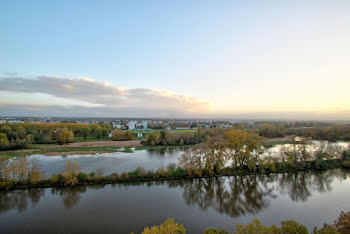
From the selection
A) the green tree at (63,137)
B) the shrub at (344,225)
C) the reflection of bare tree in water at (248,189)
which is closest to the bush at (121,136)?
the green tree at (63,137)

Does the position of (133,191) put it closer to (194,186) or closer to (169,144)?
(194,186)

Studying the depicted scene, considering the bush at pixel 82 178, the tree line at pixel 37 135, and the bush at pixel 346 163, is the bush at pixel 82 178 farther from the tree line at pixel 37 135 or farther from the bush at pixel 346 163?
the bush at pixel 346 163

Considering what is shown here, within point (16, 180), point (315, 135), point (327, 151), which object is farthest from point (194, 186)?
point (315, 135)

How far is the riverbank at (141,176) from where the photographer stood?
1118cm

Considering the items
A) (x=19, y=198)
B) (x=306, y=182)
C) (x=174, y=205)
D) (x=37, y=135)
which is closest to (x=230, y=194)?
(x=174, y=205)

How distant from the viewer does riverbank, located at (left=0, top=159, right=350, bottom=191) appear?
1118 centimetres

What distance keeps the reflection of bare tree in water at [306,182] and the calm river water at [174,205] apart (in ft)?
0.22

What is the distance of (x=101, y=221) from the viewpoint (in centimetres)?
804

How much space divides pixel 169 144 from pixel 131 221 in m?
20.2

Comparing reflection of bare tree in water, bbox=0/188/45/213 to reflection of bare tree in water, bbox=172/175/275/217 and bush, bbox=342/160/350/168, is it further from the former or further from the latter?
bush, bbox=342/160/350/168

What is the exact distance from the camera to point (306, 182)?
12.9 meters

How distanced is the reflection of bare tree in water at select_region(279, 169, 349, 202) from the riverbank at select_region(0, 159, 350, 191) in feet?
2.24

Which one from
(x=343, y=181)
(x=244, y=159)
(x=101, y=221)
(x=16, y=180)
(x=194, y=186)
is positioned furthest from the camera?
(x=244, y=159)

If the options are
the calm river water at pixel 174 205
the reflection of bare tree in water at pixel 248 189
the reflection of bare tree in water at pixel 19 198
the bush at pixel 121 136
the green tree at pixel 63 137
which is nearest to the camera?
the calm river water at pixel 174 205
